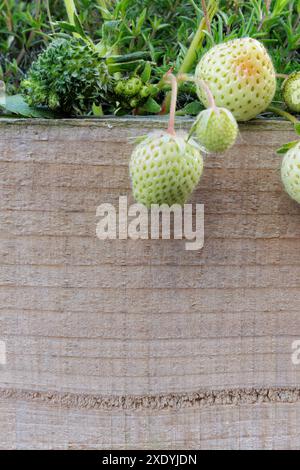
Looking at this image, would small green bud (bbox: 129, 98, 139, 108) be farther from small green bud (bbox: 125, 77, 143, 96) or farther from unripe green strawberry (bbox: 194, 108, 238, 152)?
unripe green strawberry (bbox: 194, 108, 238, 152)

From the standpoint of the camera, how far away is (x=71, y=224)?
0.72 m

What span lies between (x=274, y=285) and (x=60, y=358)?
0.26 m

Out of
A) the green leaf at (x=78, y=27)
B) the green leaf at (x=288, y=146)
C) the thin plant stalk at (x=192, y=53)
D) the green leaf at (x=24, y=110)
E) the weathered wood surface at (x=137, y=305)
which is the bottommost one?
the weathered wood surface at (x=137, y=305)

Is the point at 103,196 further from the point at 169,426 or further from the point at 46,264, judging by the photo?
the point at 169,426

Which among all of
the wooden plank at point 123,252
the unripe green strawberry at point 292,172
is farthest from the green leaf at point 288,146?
the wooden plank at point 123,252

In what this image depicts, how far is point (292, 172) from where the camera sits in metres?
0.67

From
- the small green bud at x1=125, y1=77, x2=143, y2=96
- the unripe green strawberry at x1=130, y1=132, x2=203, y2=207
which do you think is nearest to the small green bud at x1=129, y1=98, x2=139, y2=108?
the small green bud at x1=125, y1=77, x2=143, y2=96

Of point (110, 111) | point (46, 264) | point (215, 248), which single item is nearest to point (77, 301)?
point (46, 264)

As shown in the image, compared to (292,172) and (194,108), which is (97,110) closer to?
(194,108)

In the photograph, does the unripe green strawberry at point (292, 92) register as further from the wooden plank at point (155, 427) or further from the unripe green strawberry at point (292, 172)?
the wooden plank at point (155, 427)

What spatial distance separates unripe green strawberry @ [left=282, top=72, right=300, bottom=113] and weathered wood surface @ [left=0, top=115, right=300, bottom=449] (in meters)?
0.04

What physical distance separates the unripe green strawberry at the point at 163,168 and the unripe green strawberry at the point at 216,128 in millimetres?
24

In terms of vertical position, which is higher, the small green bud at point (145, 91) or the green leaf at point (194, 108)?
the small green bud at point (145, 91)

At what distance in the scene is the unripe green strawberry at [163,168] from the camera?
1.99ft
